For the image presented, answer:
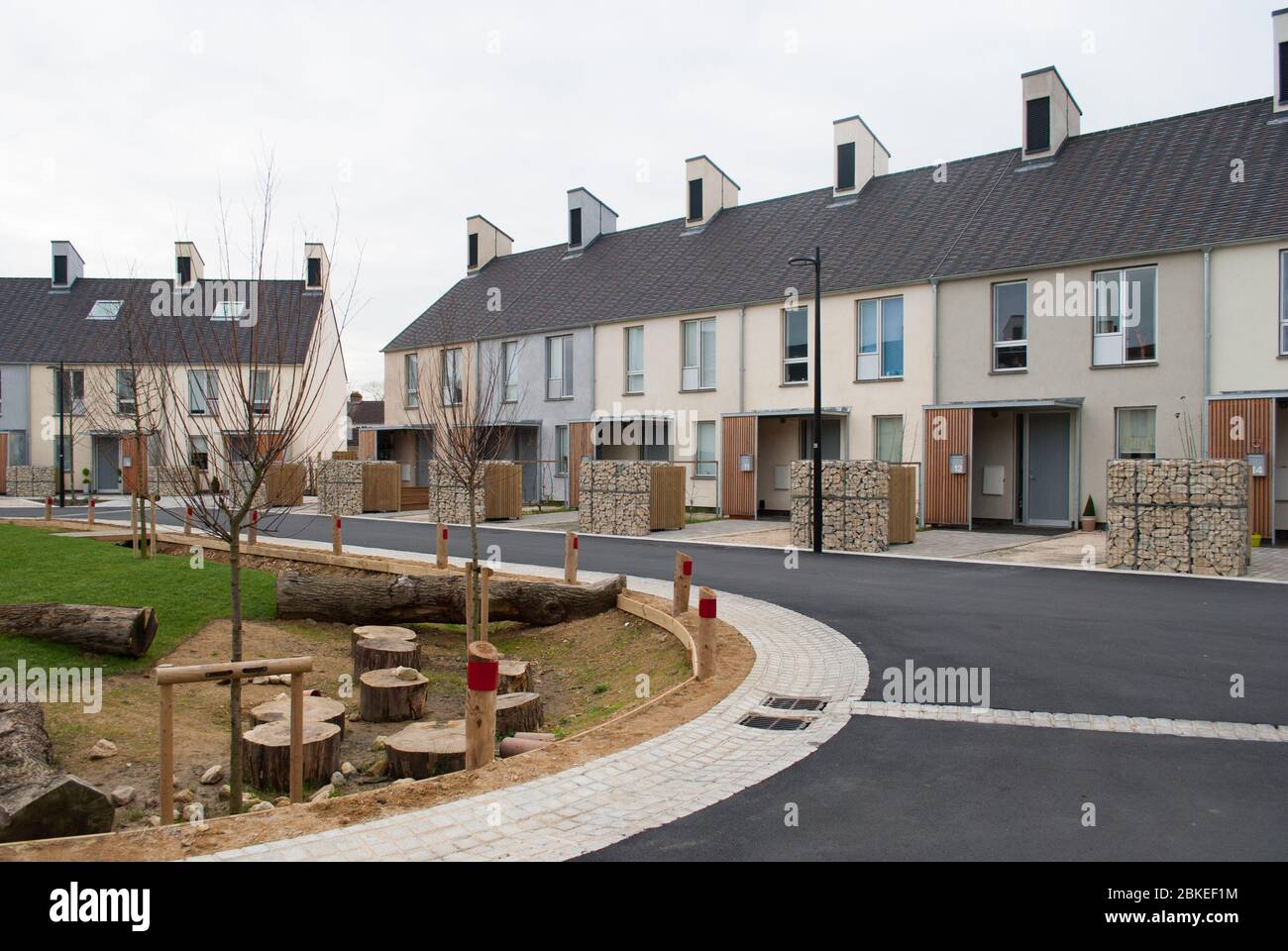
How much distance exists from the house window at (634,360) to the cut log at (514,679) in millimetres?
21618

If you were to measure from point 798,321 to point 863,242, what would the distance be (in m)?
3.14

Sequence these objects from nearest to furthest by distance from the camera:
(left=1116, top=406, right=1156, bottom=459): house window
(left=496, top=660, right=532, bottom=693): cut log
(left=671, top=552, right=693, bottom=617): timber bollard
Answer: (left=496, top=660, right=532, bottom=693): cut log, (left=671, top=552, right=693, bottom=617): timber bollard, (left=1116, top=406, right=1156, bottom=459): house window

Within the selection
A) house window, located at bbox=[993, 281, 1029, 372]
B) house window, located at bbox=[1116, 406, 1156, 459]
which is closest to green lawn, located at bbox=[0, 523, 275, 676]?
house window, located at bbox=[993, 281, 1029, 372]

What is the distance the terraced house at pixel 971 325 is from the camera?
67.7 feet

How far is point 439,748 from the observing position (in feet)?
23.5

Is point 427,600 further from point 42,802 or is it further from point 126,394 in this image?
point 126,394

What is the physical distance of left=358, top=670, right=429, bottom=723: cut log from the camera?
9039 millimetres

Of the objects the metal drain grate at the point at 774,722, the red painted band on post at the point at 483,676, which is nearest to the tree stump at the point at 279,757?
the red painted band on post at the point at 483,676

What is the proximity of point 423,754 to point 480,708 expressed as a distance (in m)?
1.55

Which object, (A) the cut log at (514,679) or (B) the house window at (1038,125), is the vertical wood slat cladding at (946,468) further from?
(A) the cut log at (514,679)

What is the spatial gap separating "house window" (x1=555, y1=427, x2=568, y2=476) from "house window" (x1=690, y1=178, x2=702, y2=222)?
30.5 ft

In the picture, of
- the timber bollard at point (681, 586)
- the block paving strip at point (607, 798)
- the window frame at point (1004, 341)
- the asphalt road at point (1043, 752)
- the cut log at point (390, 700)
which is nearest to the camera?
the block paving strip at point (607, 798)

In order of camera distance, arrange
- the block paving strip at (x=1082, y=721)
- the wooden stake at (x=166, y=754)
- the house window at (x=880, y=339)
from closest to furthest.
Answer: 1. the wooden stake at (x=166, y=754)
2. the block paving strip at (x=1082, y=721)
3. the house window at (x=880, y=339)

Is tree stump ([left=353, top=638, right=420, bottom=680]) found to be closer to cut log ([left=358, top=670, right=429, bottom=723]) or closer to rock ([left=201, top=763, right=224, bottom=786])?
cut log ([left=358, top=670, right=429, bottom=723])
